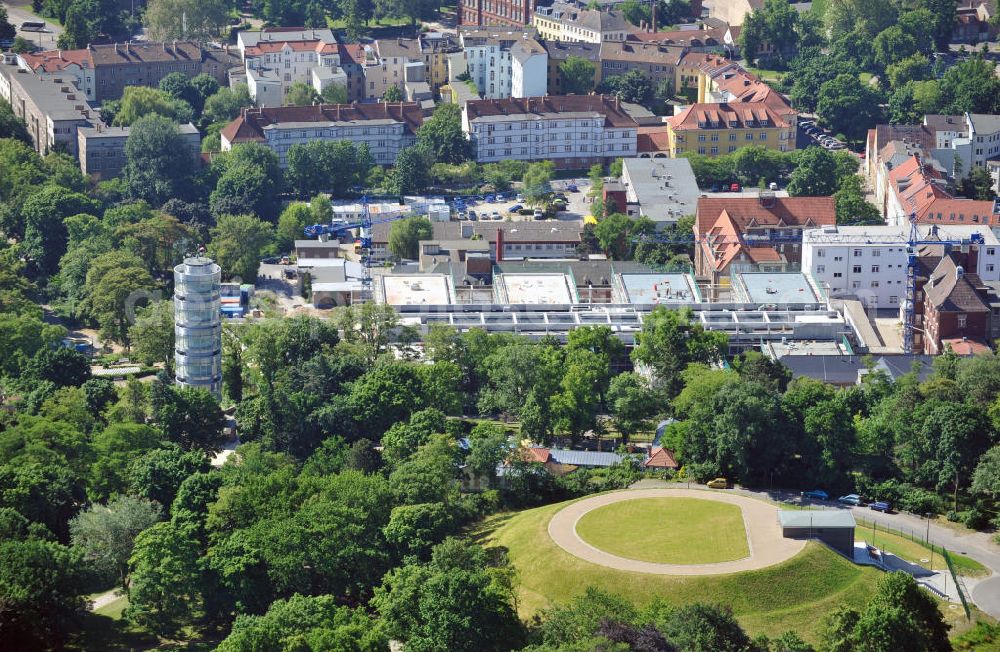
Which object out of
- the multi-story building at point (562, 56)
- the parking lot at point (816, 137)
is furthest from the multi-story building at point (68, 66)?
the parking lot at point (816, 137)

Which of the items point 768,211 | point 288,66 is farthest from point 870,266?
point 288,66

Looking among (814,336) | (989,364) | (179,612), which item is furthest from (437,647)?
(814,336)

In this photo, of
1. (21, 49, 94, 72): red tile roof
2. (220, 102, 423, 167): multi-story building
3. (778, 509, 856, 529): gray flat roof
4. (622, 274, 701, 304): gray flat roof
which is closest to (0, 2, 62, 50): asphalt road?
(21, 49, 94, 72): red tile roof

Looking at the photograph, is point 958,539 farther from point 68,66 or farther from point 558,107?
point 68,66

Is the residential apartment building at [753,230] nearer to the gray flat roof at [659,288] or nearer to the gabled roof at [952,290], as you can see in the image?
the gray flat roof at [659,288]

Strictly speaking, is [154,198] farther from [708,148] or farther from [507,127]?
[708,148]

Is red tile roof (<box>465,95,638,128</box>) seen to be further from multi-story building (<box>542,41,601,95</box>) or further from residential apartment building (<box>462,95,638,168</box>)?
multi-story building (<box>542,41,601,95</box>)

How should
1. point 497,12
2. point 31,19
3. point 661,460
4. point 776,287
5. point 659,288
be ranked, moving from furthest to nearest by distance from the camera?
point 31,19
point 497,12
point 659,288
point 776,287
point 661,460

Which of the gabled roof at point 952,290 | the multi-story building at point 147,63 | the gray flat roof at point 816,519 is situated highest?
the multi-story building at point 147,63
